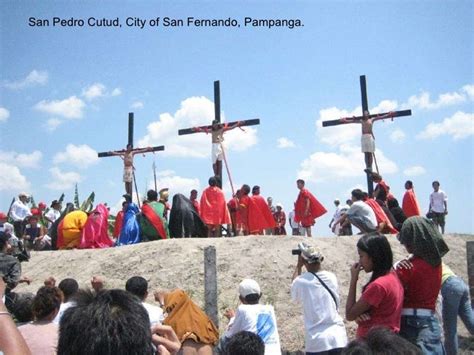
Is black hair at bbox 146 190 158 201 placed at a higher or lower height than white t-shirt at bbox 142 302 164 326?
higher

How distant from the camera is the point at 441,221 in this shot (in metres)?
15.5

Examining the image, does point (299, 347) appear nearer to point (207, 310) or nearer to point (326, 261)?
point (207, 310)

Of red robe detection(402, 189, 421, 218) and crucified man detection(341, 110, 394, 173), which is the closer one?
red robe detection(402, 189, 421, 218)

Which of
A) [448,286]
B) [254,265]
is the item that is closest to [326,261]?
[254,265]

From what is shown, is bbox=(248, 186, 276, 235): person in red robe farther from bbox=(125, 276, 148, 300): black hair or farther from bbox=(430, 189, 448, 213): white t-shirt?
bbox=(125, 276, 148, 300): black hair

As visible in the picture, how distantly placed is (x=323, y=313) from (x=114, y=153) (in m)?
16.0

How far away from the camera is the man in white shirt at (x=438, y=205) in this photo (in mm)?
15352

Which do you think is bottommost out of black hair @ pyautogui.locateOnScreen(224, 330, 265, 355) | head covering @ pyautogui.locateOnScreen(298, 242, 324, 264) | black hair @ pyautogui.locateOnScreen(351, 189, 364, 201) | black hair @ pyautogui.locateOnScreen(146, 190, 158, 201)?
black hair @ pyautogui.locateOnScreen(224, 330, 265, 355)

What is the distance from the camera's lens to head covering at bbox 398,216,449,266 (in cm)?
373

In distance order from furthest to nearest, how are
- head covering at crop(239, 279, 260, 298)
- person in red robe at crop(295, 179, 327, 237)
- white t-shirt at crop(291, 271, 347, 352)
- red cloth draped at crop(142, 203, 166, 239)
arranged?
person in red robe at crop(295, 179, 327, 237), red cloth draped at crop(142, 203, 166, 239), head covering at crop(239, 279, 260, 298), white t-shirt at crop(291, 271, 347, 352)

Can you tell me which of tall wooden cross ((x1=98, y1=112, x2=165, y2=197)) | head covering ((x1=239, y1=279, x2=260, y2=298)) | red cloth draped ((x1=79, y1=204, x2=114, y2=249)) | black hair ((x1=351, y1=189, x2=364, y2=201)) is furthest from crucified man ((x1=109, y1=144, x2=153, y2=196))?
head covering ((x1=239, y1=279, x2=260, y2=298))

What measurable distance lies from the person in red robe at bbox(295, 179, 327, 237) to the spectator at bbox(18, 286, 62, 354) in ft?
35.2

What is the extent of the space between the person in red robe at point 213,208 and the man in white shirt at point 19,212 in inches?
209

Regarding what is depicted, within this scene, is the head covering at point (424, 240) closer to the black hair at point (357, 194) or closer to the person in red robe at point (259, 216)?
the black hair at point (357, 194)
